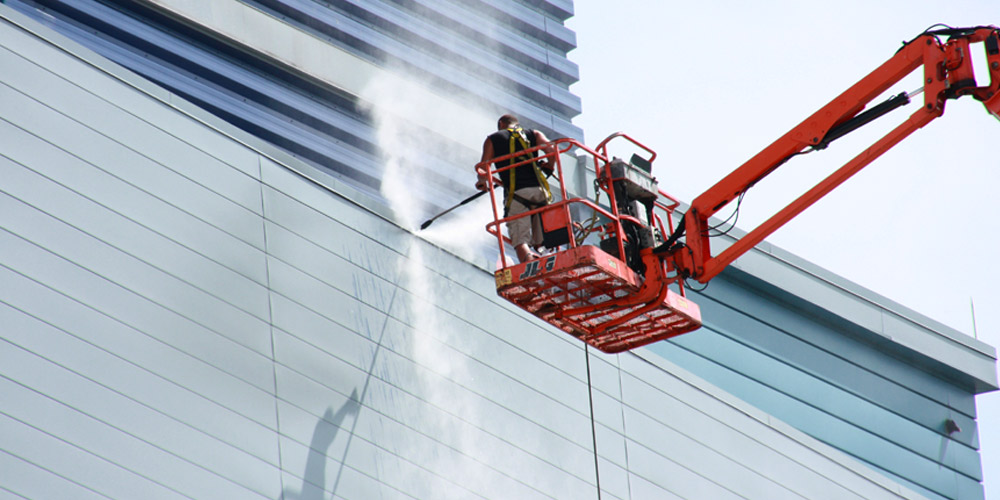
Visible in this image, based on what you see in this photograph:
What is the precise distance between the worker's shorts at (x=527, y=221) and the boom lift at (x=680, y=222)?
0.30 m

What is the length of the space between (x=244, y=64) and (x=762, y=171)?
825 cm

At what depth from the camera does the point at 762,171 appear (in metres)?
11.4

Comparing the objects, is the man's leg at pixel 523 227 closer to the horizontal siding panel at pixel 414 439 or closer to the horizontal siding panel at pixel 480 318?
the horizontal siding panel at pixel 480 318

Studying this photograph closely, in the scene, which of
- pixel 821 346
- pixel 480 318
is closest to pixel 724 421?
pixel 821 346

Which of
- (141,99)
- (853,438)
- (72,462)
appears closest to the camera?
(72,462)

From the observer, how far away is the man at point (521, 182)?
11172 mm

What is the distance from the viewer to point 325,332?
35.9 feet

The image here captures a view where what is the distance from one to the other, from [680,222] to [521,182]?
1.55 metres

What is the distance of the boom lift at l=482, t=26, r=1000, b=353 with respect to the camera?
422 inches

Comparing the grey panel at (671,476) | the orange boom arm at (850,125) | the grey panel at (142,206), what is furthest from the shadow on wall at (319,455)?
the grey panel at (671,476)

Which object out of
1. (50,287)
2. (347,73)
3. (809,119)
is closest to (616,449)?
(809,119)

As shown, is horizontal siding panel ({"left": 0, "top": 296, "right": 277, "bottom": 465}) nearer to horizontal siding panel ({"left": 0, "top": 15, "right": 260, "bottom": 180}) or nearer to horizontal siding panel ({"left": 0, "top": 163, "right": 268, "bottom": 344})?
horizontal siding panel ({"left": 0, "top": 163, "right": 268, "bottom": 344})

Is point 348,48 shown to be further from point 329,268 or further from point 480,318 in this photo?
point 329,268

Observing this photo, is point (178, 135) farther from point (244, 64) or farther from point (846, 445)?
point (846, 445)
